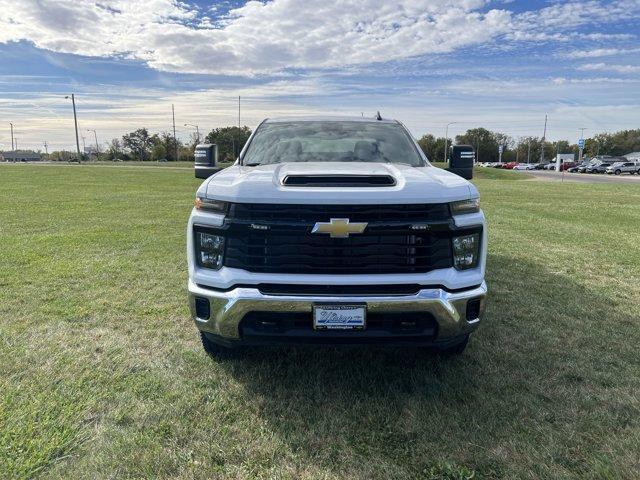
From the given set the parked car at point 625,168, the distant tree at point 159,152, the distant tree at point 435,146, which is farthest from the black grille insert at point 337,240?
the distant tree at point 159,152

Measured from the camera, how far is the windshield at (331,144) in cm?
414

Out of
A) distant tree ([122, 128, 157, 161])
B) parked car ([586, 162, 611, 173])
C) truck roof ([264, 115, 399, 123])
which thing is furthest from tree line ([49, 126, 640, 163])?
truck roof ([264, 115, 399, 123])

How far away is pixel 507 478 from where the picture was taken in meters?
2.34

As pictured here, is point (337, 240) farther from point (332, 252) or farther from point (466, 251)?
point (466, 251)

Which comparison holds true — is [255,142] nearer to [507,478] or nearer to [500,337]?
[500,337]

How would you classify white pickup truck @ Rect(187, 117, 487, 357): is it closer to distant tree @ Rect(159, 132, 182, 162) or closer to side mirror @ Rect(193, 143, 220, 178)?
side mirror @ Rect(193, 143, 220, 178)

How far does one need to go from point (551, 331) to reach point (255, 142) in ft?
10.3

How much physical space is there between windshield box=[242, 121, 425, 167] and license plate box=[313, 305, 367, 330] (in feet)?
5.44

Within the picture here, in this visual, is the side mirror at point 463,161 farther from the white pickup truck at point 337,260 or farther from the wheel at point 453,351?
the wheel at point 453,351

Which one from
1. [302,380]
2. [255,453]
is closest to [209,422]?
[255,453]

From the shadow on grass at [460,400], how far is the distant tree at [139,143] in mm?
117035

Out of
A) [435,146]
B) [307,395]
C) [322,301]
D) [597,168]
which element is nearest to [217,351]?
[307,395]

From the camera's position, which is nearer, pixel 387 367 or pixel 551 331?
pixel 387 367

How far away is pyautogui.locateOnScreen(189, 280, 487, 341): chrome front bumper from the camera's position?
2779mm
